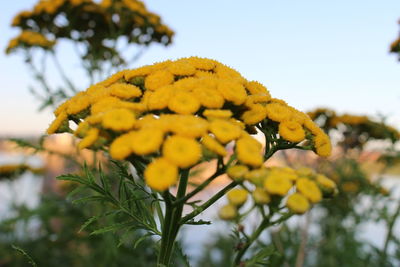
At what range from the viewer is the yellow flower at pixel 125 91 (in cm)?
179

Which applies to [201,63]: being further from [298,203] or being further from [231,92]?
[298,203]

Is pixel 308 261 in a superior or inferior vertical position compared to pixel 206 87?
inferior

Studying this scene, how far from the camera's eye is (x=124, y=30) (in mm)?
4859

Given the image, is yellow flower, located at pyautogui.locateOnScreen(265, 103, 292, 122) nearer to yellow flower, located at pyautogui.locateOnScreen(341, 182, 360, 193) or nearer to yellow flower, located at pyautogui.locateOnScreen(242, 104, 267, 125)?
yellow flower, located at pyautogui.locateOnScreen(242, 104, 267, 125)

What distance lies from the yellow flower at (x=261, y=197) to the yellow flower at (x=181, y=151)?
25 centimetres

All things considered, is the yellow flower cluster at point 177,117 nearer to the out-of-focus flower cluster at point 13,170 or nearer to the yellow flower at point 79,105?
the yellow flower at point 79,105

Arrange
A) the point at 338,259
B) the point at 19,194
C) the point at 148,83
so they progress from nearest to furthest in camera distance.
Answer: the point at 148,83 → the point at 338,259 → the point at 19,194

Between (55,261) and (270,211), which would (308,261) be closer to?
(55,261)

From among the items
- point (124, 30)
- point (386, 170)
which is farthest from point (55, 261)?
point (386, 170)

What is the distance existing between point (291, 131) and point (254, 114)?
0.60 feet

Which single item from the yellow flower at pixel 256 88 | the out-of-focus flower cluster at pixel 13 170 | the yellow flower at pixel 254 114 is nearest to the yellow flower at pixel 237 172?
the yellow flower at pixel 254 114

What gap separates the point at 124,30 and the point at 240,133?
3.72 m

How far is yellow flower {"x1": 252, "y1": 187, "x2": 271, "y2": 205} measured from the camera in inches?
55.6

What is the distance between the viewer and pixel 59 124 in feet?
6.08
